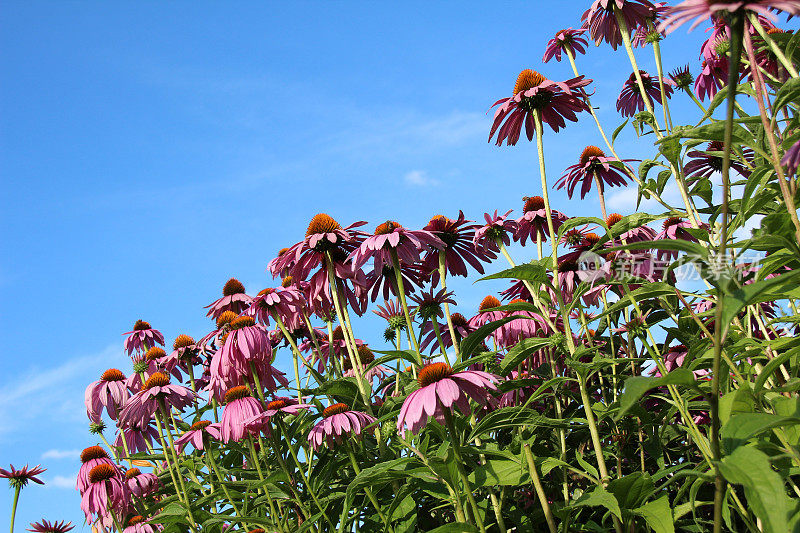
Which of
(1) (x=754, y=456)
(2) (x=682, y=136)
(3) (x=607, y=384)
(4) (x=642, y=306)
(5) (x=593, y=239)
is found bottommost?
(1) (x=754, y=456)

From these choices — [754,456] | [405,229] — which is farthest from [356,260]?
[754,456]

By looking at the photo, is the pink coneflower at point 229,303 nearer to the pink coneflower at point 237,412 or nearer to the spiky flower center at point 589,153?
the pink coneflower at point 237,412

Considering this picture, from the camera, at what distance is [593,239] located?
12.6ft

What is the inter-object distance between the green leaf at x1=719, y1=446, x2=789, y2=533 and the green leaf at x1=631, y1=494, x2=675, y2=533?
83 centimetres

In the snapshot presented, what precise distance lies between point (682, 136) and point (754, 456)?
1.36 metres

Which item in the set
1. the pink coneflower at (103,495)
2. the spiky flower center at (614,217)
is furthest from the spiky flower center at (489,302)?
the pink coneflower at (103,495)

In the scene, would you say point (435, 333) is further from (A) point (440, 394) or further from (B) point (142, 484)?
(B) point (142, 484)

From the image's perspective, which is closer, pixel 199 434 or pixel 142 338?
pixel 199 434

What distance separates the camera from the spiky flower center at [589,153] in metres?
4.39

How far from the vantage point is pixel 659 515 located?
2.19m

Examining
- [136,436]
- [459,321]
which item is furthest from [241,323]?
[136,436]

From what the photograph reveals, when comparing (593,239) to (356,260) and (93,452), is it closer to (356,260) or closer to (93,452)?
(356,260)

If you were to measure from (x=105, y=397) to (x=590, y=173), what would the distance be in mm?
3882

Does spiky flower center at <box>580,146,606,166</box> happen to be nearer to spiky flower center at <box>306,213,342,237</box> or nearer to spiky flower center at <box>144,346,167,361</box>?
spiky flower center at <box>306,213,342,237</box>
